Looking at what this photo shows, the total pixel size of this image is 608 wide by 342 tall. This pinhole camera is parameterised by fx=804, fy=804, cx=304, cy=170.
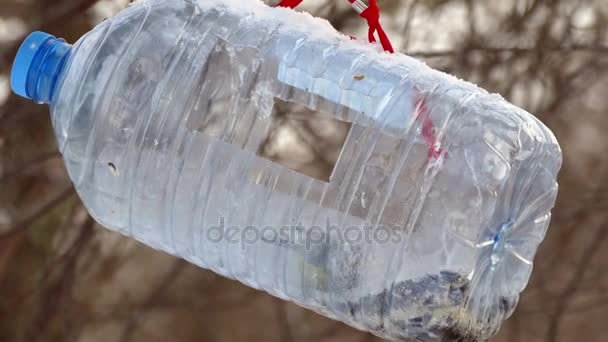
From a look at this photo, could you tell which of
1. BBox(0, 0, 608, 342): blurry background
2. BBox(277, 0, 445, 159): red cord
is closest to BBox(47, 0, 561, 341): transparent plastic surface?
BBox(277, 0, 445, 159): red cord

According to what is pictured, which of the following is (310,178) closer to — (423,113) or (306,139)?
(423,113)

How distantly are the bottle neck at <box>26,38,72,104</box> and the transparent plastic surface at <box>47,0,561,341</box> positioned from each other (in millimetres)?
15

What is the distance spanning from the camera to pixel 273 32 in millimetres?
695

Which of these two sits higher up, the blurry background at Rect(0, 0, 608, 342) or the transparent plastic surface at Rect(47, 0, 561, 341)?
the transparent plastic surface at Rect(47, 0, 561, 341)

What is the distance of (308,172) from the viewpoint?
125cm

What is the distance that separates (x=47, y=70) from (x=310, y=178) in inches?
9.6

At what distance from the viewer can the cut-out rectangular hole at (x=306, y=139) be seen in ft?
4.20

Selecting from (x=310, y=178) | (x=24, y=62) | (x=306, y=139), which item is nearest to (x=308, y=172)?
(x=306, y=139)

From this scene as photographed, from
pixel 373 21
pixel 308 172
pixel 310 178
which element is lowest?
pixel 308 172

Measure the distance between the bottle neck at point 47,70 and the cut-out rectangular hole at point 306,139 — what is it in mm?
601

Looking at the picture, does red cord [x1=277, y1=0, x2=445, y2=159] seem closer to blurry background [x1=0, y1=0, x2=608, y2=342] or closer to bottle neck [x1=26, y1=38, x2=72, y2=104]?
bottle neck [x1=26, y1=38, x2=72, y2=104]

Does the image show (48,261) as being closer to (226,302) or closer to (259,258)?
(226,302)

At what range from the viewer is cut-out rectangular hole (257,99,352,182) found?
128cm

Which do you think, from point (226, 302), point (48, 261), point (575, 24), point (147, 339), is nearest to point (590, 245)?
Result: point (575, 24)
